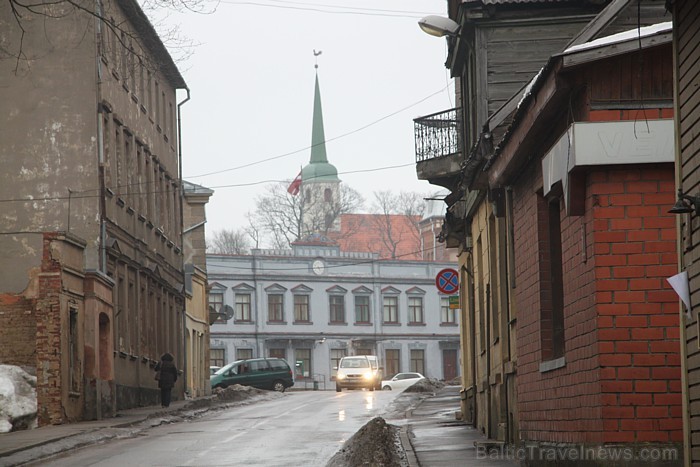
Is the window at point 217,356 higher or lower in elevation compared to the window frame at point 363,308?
lower

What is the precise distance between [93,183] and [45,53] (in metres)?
3.74

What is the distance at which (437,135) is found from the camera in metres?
29.3

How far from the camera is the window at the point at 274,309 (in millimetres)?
89000

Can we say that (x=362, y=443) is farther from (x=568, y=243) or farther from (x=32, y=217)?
(x=32, y=217)

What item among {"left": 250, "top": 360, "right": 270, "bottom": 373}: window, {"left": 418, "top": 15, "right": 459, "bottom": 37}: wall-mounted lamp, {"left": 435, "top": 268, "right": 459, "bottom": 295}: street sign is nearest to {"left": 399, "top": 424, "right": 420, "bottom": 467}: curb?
{"left": 435, "top": 268, "right": 459, "bottom": 295}: street sign

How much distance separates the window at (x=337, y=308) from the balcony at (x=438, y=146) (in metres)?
61.6

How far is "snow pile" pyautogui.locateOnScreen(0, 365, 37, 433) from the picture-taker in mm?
27953

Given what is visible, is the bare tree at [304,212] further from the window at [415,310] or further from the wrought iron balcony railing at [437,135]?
the wrought iron balcony railing at [437,135]

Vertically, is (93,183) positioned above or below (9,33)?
below

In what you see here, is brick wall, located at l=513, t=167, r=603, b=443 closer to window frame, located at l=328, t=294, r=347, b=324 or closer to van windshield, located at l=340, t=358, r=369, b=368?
van windshield, located at l=340, t=358, r=369, b=368

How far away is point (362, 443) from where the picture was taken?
811 inches

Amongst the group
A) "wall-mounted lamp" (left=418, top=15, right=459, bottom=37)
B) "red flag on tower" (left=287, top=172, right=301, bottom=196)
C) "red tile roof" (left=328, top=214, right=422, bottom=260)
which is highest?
"red flag on tower" (left=287, top=172, right=301, bottom=196)

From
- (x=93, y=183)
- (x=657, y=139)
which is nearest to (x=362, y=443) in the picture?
(x=657, y=139)

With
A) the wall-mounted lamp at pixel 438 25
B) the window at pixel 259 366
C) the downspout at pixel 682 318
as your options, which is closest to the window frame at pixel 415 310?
the window at pixel 259 366
